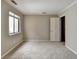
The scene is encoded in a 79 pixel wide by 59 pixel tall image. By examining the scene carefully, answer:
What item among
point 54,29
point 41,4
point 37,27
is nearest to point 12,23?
point 41,4

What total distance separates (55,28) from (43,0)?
485cm

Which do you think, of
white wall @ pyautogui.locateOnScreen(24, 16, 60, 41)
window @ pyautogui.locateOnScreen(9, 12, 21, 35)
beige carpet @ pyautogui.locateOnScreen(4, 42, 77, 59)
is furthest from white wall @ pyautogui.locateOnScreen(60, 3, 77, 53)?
white wall @ pyautogui.locateOnScreen(24, 16, 60, 41)

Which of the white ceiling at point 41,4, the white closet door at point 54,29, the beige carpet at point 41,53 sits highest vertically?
the white ceiling at point 41,4

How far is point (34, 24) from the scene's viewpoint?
954 cm

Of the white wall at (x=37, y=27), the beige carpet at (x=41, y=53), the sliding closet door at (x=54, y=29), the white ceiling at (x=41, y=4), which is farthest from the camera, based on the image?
the white wall at (x=37, y=27)

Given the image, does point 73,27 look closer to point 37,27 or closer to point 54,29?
point 54,29

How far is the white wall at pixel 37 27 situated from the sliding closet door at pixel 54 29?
510mm

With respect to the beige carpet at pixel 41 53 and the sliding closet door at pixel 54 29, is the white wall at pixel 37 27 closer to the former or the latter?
the sliding closet door at pixel 54 29

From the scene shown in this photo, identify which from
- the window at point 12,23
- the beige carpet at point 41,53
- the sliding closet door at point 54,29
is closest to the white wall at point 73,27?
the beige carpet at point 41,53

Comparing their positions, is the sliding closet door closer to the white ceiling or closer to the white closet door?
the white closet door

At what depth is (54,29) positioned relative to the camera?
9.05 meters

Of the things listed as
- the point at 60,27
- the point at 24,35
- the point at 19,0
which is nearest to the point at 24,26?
the point at 24,35

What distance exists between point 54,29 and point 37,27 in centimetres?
154

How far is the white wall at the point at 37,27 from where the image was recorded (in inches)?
374
